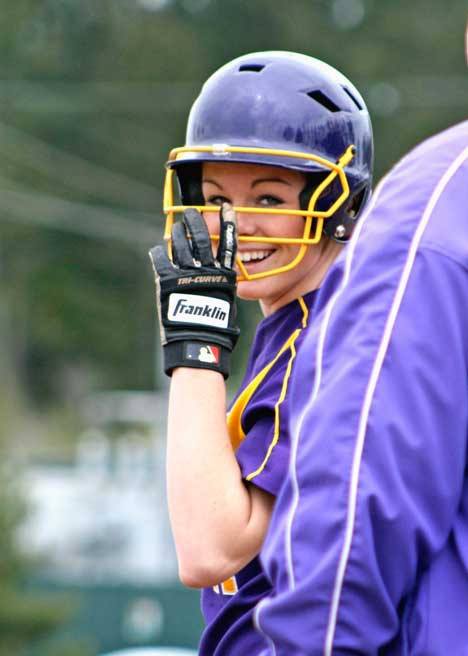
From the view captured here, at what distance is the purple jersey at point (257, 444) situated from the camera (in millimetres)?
2744

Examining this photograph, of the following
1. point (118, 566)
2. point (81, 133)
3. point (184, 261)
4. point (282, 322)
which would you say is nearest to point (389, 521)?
point (184, 261)

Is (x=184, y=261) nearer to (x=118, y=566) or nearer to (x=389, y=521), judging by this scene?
(x=389, y=521)

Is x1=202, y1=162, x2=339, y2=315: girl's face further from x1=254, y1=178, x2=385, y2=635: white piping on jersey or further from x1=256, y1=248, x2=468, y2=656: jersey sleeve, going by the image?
x1=256, y1=248, x2=468, y2=656: jersey sleeve


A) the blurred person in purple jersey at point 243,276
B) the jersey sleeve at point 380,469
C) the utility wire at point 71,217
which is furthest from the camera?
the utility wire at point 71,217

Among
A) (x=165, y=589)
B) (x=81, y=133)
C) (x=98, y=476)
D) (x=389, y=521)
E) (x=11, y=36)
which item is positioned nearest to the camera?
(x=389, y=521)

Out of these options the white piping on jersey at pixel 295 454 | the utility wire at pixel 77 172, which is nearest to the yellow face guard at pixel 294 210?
the white piping on jersey at pixel 295 454

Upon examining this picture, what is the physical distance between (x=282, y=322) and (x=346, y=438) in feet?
3.74

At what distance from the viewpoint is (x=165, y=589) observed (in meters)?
18.4

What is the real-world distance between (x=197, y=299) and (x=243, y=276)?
263 mm

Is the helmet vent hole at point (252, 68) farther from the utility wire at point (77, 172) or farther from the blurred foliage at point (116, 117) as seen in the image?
the blurred foliage at point (116, 117)

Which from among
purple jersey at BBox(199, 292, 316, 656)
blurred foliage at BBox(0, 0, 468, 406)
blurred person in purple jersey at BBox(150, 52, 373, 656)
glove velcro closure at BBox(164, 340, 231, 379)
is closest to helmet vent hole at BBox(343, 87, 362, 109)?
blurred person in purple jersey at BBox(150, 52, 373, 656)

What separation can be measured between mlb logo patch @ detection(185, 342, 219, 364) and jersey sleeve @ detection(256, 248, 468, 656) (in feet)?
2.50

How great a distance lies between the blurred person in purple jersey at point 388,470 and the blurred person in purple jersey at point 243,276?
1.86 feet

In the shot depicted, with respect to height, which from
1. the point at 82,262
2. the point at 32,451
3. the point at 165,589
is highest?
the point at 165,589
